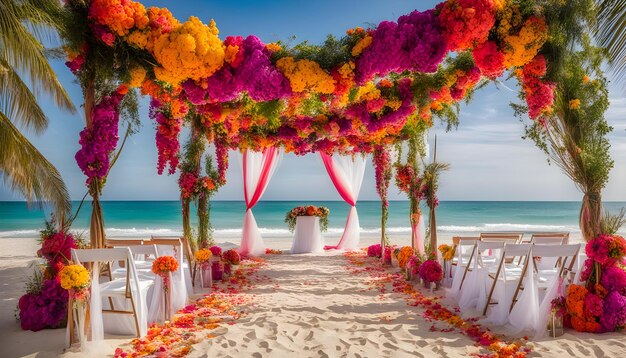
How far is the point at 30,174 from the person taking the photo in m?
6.03

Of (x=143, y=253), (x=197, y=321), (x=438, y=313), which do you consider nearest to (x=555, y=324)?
(x=438, y=313)

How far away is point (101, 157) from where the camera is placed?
4.36 m

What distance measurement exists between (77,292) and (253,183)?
6882 millimetres

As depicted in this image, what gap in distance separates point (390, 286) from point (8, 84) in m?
6.45

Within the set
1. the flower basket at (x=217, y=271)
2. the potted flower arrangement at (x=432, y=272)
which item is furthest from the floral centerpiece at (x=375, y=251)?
the flower basket at (x=217, y=271)

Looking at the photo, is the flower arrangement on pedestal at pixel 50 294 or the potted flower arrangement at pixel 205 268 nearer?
the flower arrangement on pedestal at pixel 50 294

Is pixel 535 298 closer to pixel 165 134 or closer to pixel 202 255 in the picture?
pixel 202 255

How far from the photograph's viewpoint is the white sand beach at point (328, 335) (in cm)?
351

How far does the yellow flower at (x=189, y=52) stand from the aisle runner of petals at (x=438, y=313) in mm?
3343

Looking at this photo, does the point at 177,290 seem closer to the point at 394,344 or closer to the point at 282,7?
the point at 394,344

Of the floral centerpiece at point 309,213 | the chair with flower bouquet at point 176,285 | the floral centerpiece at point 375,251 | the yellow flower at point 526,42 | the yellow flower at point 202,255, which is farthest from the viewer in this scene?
the floral centerpiece at point 309,213

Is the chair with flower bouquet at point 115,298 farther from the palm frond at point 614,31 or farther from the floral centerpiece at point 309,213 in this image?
the floral centerpiece at point 309,213

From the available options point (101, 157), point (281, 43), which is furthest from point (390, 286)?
point (101, 157)

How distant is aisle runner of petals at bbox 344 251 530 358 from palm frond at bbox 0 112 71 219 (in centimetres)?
471
